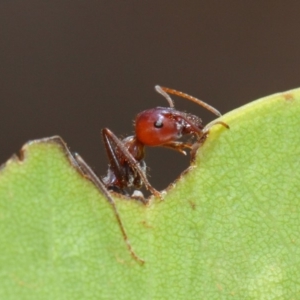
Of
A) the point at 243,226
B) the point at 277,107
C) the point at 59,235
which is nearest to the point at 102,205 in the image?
the point at 59,235

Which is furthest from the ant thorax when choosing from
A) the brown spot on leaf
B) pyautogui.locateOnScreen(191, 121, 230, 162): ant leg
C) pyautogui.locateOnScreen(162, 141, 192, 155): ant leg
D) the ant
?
the brown spot on leaf

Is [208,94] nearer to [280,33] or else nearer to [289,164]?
[280,33]

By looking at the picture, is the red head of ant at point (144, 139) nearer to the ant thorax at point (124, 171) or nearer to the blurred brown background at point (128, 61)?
the ant thorax at point (124, 171)

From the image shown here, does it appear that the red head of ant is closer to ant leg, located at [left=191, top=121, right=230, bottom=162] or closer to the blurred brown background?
ant leg, located at [left=191, top=121, right=230, bottom=162]

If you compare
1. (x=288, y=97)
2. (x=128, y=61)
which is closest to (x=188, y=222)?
(x=288, y=97)

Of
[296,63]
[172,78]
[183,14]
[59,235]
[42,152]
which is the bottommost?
[296,63]

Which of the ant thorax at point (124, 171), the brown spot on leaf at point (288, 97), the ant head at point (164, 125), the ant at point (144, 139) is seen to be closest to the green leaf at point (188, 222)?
the brown spot on leaf at point (288, 97)
